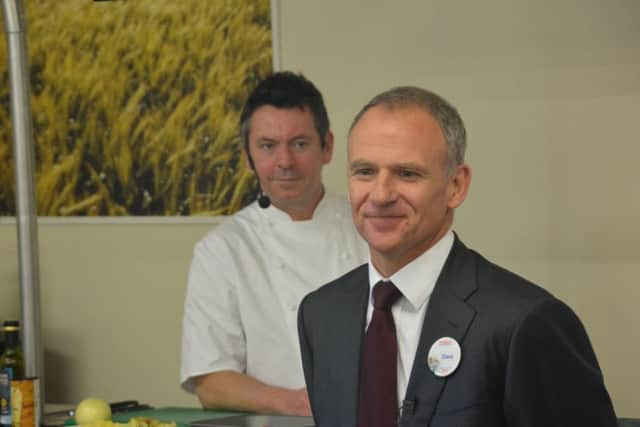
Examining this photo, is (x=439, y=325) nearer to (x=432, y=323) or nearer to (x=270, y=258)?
(x=432, y=323)

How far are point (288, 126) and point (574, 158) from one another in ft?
2.53

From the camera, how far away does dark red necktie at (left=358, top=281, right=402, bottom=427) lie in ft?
4.65

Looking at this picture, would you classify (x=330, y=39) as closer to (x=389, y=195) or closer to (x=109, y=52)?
(x=109, y=52)

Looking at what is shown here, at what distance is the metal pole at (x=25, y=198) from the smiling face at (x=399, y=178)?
1.17 metres

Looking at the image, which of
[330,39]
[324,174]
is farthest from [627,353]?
[330,39]

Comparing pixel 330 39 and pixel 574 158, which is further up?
pixel 330 39

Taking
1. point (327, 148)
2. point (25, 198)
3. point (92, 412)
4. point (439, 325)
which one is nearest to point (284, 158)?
point (327, 148)

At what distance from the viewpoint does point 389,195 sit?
4.46 feet

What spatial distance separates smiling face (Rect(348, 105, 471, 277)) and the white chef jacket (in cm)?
110

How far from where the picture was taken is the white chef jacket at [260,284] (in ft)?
8.09

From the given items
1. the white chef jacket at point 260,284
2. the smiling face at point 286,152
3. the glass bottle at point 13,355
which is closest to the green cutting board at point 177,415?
the white chef jacket at point 260,284

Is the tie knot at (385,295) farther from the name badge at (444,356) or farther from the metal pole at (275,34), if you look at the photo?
the metal pole at (275,34)

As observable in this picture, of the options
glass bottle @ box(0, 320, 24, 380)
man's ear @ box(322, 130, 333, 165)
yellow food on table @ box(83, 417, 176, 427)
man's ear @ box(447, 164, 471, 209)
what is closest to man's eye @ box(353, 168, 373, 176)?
man's ear @ box(447, 164, 471, 209)

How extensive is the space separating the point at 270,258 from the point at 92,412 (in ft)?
1.81
